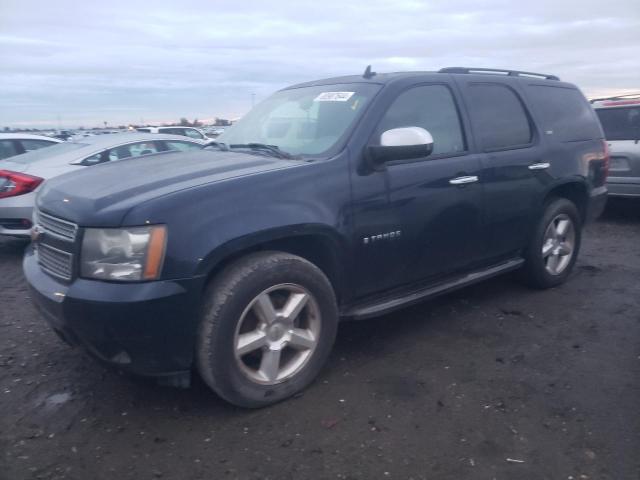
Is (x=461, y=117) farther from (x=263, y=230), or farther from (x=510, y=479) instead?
(x=510, y=479)

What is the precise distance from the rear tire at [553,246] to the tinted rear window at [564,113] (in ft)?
2.01

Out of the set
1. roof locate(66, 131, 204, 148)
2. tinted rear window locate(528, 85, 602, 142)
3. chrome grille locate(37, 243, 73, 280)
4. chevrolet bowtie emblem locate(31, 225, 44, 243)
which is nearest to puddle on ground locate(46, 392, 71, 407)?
chrome grille locate(37, 243, 73, 280)

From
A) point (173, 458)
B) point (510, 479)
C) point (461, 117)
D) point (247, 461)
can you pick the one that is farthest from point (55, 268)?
point (461, 117)

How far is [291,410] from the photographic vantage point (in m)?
3.22

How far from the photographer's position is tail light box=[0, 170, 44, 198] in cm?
616

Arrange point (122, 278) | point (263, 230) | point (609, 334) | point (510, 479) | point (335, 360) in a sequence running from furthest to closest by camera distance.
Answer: point (609, 334) < point (335, 360) < point (263, 230) < point (122, 278) < point (510, 479)

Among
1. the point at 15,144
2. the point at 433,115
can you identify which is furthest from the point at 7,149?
the point at 433,115

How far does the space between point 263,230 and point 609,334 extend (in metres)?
2.82

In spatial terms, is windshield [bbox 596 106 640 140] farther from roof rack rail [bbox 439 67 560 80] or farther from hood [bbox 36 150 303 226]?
hood [bbox 36 150 303 226]

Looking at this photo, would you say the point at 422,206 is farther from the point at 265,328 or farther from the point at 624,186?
the point at 624,186

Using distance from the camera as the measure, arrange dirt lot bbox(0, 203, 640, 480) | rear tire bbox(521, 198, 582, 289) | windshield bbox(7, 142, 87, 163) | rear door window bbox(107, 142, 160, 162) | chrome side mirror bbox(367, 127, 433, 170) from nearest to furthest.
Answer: dirt lot bbox(0, 203, 640, 480) < chrome side mirror bbox(367, 127, 433, 170) < rear tire bbox(521, 198, 582, 289) < windshield bbox(7, 142, 87, 163) < rear door window bbox(107, 142, 160, 162)

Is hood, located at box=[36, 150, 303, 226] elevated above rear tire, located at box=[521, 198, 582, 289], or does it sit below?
above

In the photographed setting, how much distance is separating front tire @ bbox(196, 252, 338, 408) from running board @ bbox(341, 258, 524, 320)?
0.87 feet

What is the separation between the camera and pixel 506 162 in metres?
4.41
